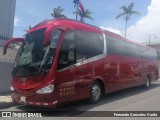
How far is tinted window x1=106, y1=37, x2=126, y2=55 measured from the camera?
508 inches

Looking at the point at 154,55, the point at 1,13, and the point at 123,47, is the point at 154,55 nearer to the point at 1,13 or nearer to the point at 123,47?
the point at 123,47

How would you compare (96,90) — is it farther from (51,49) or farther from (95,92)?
(51,49)

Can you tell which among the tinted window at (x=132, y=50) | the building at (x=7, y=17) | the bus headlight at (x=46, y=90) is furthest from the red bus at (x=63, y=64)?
the building at (x=7, y=17)

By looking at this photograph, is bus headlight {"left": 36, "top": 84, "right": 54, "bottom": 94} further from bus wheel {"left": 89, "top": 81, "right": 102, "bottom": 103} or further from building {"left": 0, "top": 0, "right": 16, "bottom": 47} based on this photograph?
building {"left": 0, "top": 0, "right": 16, "bottom": 47}

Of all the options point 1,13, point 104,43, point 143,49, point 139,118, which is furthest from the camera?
point 1,13

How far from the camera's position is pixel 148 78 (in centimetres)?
1873

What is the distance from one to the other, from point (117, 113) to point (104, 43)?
12.9 feet

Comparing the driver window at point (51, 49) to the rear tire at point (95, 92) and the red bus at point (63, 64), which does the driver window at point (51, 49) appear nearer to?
the red bus at point (63, 64)

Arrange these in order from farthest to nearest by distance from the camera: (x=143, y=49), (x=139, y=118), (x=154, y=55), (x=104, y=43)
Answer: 1. (x=154, y=55)
2. (x=143, y=49)
3. (x=104, y=43)
4. (x=139, y=118)

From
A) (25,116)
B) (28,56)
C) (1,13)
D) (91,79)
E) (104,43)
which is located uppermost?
(1,13)

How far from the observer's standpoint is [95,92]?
11.6 meters

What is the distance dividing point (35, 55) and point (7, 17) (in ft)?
73.6

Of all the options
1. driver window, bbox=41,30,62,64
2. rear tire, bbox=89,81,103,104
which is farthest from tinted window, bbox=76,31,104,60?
rear tire, bbox=89,81,103,104

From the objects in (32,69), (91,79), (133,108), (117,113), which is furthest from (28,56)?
(133,108)
